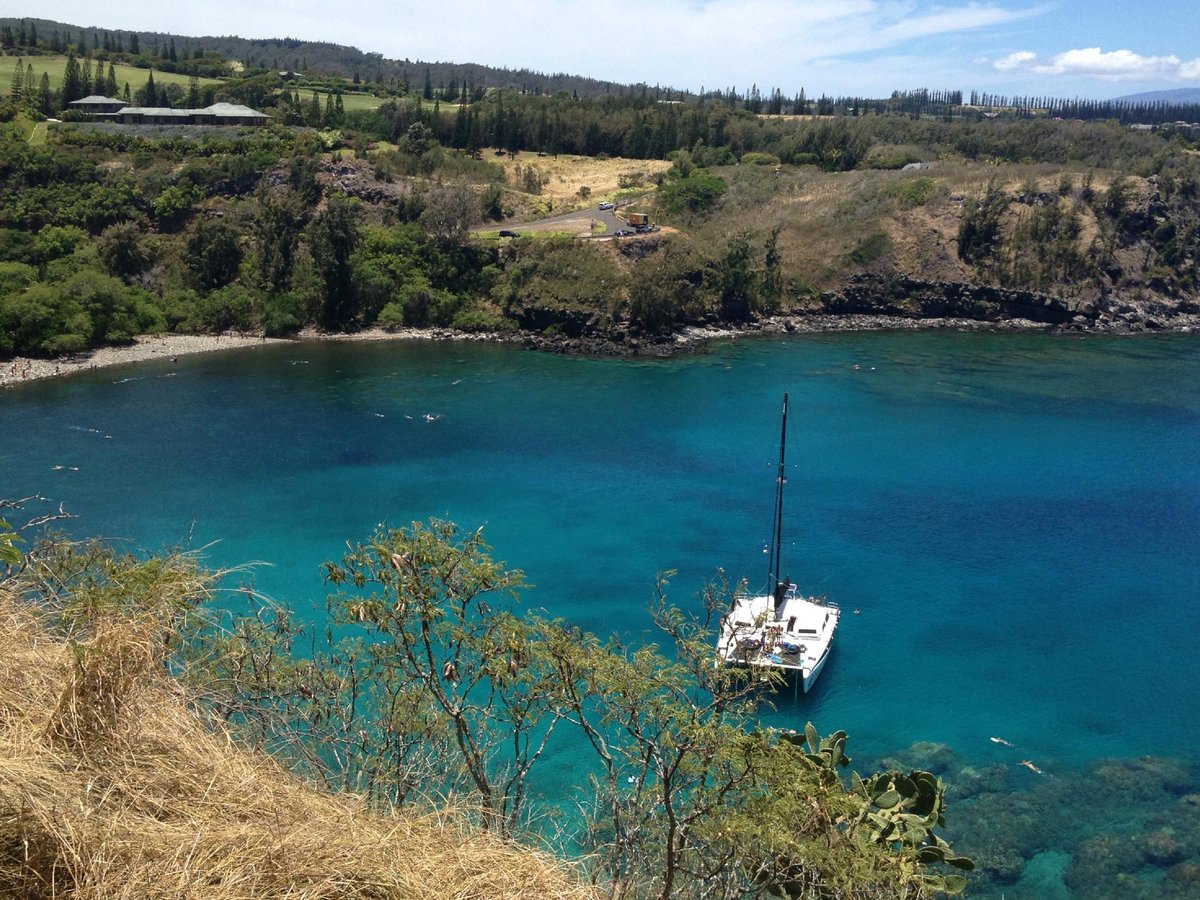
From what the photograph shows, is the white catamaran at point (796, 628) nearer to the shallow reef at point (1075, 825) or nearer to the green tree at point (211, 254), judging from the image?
the shallow reef at point (1075, 825)

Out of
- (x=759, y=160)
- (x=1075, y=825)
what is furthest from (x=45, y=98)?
(x=1075, y=825)

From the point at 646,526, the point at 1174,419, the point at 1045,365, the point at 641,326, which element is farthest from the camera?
the point at 641,326

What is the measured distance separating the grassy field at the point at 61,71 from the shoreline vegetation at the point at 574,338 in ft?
200

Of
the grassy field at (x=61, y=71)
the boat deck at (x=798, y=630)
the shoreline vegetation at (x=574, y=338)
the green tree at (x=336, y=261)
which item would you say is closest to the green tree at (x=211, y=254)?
the green tree at (x=336, y=261)

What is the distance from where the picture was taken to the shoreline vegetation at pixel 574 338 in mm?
68062

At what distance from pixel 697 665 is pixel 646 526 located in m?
29.4

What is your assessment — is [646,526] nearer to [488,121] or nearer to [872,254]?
[872,254]

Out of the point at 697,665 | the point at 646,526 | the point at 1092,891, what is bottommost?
the point at 1092,891

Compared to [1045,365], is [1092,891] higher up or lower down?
lower down

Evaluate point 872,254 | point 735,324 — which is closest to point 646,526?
point 735,324

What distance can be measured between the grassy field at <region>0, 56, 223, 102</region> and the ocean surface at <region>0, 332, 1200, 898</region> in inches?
2873

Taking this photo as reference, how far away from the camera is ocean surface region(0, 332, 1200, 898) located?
103ft

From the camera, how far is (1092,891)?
24062mm

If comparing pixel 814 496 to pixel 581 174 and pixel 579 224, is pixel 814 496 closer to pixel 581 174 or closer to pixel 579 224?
pixel 579 224
